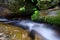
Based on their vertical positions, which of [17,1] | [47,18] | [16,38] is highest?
[17,1]

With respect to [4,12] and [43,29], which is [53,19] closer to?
[43,29]

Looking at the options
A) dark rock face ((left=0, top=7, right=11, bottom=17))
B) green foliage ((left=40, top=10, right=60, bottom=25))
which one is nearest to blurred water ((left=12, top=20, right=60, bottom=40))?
green foliage ((left=40, top=10, right=60, bottom=25))

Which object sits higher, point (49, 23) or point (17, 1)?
point (17, 1)

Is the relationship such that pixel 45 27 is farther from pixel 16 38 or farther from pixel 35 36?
pixel 16 38

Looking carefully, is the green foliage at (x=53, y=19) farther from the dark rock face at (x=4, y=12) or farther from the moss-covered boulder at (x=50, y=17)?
the dark rock face at (x=4, y=12)

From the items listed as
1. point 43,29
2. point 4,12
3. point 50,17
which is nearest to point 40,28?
point 43,29

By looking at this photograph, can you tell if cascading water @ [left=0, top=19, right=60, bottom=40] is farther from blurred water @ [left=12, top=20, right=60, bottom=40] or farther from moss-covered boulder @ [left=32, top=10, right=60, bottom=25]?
moss-covered boulder @ [left=32, top=10, right=60, bottom=25]

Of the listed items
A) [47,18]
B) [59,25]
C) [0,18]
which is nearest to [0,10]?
[0,18]

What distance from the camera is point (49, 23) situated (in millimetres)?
5684

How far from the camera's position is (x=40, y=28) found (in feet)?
18.4

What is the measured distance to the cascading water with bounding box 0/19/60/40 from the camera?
5.02m

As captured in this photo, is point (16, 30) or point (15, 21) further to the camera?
point (15, 21)

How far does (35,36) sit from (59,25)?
3.60ft

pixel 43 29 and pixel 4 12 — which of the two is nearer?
pixel 43 29
